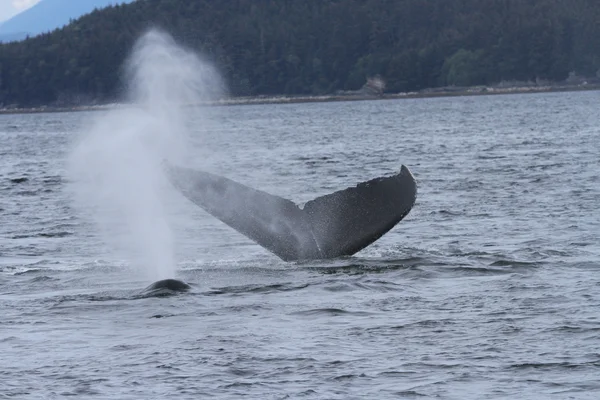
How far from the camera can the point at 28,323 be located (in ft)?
38.0

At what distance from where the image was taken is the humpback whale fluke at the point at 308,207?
43.8ft

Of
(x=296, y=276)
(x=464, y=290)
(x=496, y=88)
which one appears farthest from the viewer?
(x=496, y=88)

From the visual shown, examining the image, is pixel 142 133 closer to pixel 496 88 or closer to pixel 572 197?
pixel 572 197

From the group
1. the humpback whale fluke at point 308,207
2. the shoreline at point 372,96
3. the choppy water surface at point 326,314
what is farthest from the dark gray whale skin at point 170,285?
the shoreline at point 372,96

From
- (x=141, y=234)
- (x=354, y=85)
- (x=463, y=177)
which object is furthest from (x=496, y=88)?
(x=141, y=234)

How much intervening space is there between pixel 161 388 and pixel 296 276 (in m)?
4.77

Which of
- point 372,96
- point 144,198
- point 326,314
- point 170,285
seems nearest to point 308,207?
point 170,285

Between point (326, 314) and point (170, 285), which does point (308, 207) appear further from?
point (326, 314)

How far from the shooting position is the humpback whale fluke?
13344 millimetres

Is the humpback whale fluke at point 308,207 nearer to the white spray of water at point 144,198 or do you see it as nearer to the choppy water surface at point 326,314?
the choppy water surface at point 326,314

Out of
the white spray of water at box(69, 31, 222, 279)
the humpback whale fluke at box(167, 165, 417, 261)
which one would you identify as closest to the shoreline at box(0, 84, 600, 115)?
the white spray of water at box(69, 31, 222, 279)

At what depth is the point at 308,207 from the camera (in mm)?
13539

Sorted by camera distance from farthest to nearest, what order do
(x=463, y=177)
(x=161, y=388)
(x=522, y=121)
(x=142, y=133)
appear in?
(x=522, y=121)
(x=463, y=177)
(x=142, y=133)
(x=161, y=388)

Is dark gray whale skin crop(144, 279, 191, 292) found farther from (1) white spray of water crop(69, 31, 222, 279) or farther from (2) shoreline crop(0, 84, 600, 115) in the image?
(2) shoreline crop(0, 84, 600, 115)
